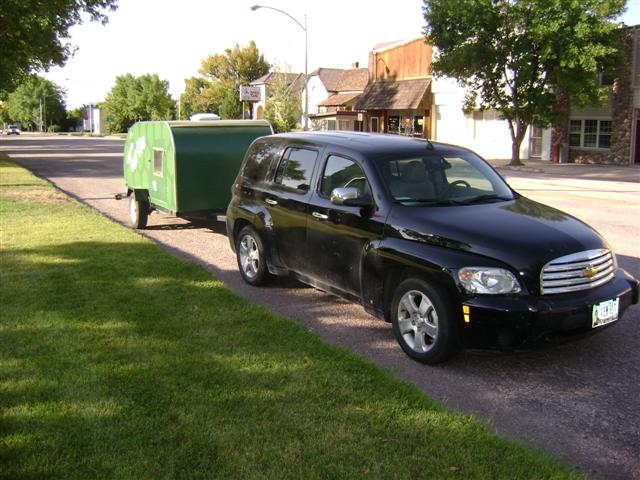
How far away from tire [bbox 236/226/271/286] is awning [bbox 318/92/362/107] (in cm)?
4547

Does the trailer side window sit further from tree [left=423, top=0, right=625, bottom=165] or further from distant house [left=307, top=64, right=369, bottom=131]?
distant house [left=307, top=64, right=369, bottom=131]

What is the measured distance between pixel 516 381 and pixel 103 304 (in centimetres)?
384

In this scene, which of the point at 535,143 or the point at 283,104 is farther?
the point at 283,104

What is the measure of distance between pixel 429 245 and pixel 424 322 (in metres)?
0.58

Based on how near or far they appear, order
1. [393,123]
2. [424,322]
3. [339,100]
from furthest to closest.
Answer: [339,100] < [393,123] < [424,322]

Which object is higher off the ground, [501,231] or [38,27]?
[38,27]

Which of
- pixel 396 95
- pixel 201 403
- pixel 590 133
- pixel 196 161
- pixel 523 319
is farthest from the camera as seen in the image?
pixel 396 95

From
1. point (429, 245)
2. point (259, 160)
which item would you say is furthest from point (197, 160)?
point (429, 245)

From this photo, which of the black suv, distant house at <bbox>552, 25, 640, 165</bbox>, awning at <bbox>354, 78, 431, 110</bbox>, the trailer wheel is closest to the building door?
distant house at <bbox>552, 25, 640, 165</bbox>

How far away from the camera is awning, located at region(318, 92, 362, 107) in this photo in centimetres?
5241

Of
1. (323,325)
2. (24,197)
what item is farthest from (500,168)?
(323,325)

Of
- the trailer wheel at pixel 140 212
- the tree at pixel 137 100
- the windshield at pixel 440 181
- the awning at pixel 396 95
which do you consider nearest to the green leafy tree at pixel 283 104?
the awning at pixel 396 95

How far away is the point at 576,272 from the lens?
482 cm

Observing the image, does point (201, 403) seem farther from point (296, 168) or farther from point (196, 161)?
point (196, 161)
